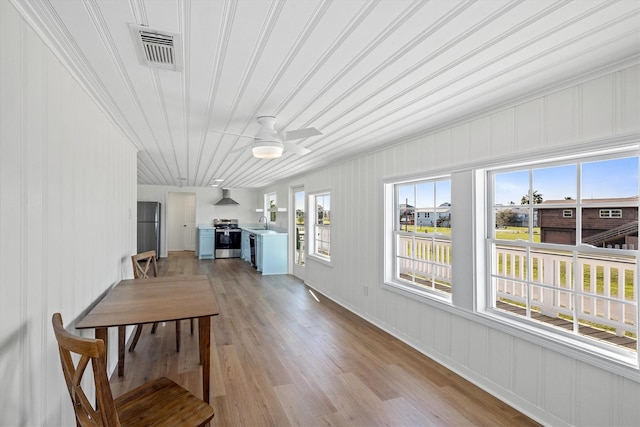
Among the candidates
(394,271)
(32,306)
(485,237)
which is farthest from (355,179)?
(32,306)

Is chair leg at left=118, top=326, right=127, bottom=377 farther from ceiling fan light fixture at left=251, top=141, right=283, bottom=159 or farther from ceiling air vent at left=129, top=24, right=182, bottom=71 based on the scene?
ceiling air vent at left=129, top=24, right=182, bottom=71

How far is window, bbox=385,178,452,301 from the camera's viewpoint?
10.4 ft

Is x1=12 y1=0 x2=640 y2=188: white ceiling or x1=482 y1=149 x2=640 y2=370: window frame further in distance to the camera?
x1=482 y1=149 x2=640 y2=370: window frame

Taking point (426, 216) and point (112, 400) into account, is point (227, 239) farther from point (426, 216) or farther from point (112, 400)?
point (112, 400)

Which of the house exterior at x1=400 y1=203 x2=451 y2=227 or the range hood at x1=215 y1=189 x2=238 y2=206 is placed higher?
the range hood at x1=215 y1=189 x2=238 y2=206

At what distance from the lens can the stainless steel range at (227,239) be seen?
31.8 ft

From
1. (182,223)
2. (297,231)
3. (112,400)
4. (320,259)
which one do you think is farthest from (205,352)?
(182,223)

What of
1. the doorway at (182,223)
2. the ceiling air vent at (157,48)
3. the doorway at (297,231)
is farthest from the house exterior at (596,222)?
the doorway at (182,223)

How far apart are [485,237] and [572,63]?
141 centimetres

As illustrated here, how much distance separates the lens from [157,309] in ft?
6.72

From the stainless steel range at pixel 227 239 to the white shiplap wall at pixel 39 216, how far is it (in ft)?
24.9

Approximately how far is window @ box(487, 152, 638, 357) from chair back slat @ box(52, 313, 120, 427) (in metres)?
2.62

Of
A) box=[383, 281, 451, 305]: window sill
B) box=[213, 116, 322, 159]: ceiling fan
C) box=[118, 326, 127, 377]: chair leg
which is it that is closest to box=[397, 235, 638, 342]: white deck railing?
box=[383, 281, 451, 305]: window sill

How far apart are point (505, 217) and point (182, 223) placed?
35.8 ft
